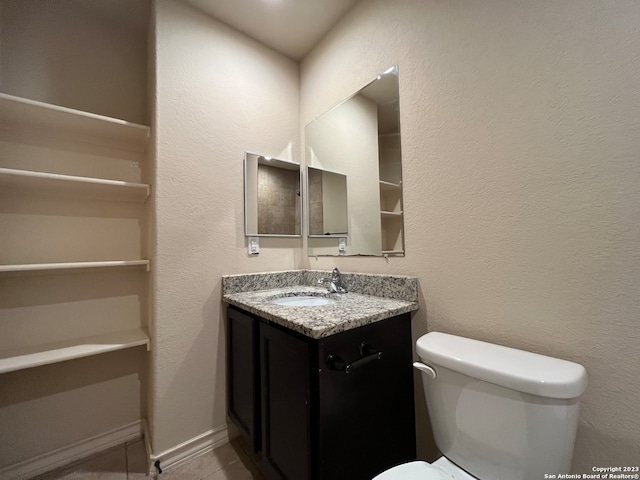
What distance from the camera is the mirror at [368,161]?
1.20 meters

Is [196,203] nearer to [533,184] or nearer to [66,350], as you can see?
[66,350]

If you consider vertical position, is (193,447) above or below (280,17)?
below

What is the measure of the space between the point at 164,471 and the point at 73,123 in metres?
1.79

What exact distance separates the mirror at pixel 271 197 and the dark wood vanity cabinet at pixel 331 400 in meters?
0.65

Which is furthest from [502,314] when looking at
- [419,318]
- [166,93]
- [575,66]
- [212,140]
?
[166,93]

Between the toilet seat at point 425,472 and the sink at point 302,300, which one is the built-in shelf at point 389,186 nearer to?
the sink at point 302,300

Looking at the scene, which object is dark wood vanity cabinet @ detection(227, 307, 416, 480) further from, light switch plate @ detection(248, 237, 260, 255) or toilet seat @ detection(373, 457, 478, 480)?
light switch plate @ detection(248, 237, 260, 255)

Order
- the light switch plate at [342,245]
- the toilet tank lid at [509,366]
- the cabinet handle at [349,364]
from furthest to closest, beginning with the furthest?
the light switch plate at [342,245] < the cabinet handle at [349,364] < the toilet tank lid at [509,366]

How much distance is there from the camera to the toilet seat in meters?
0.66

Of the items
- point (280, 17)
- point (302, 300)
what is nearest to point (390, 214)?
point (302, 300)

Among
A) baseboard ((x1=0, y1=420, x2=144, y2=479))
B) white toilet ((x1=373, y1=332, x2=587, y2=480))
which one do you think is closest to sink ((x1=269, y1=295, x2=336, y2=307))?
white toilet ((x1=373, y1=332, x2=587, y2=480))

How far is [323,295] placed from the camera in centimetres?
138

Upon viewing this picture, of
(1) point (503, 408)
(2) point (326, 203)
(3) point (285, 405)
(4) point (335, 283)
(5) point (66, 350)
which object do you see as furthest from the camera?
(2) point (326, 203)

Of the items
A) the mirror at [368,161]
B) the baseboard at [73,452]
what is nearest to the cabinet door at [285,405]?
the mirror at [368,161]
